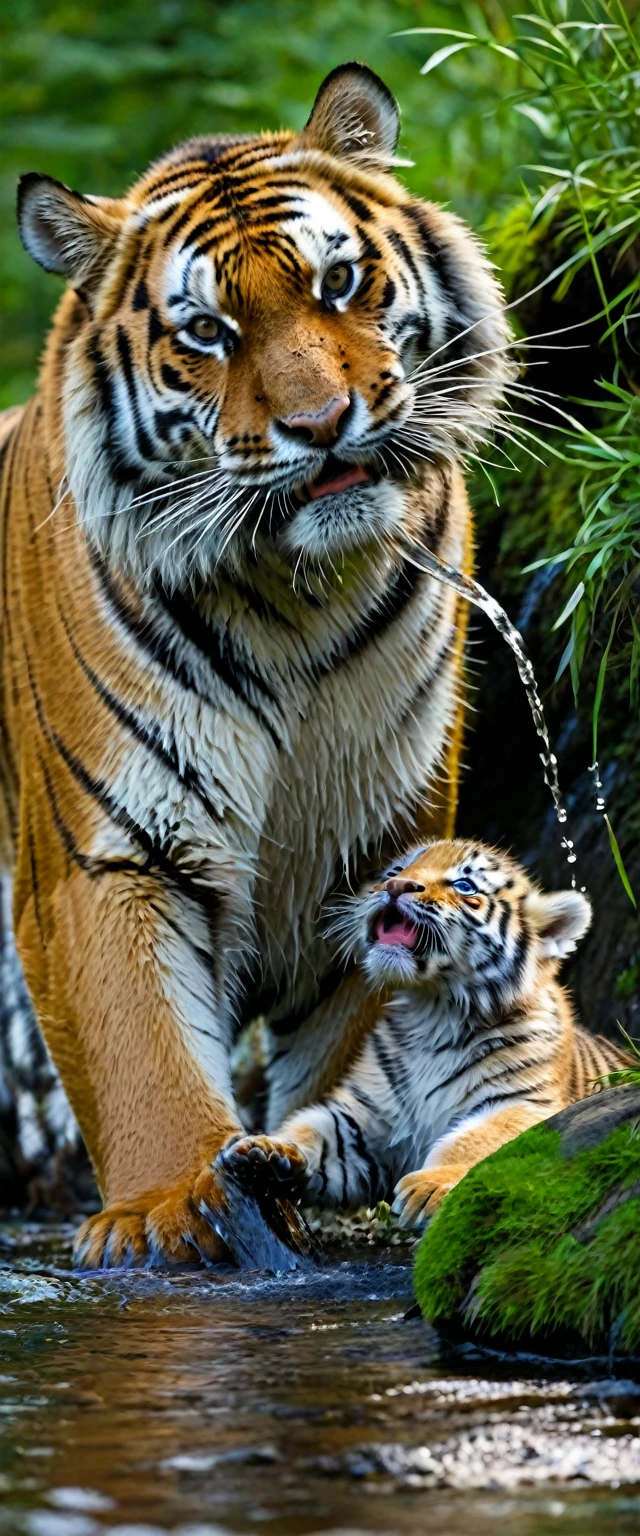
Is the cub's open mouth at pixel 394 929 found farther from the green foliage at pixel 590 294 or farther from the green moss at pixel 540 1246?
the green moss at pixel 540 1246

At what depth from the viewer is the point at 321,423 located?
3492mm

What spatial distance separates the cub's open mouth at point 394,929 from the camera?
386 centimetres

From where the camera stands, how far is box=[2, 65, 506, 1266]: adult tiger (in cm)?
371

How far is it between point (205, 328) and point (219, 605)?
0.53 metres

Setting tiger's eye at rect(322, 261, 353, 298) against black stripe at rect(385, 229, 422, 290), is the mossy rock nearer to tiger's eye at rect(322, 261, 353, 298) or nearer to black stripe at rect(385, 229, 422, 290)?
tiger's eye at rect(322, 261, 353, 298)

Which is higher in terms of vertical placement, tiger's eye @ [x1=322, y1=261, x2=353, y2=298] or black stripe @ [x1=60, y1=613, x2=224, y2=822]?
tiger's eye @ [x1=322, y1=261, x2=353, y2=298]

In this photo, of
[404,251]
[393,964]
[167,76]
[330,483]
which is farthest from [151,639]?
[167,76]

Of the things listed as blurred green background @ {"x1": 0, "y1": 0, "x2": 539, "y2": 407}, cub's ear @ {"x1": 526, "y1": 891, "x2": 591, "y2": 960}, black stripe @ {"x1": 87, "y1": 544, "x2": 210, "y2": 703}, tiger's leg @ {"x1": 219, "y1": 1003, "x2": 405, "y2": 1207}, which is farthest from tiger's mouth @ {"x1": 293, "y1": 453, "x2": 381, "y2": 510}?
blurred green background @ {"x1": 0, "y1": 0, "x2": 539, "y2": 407}

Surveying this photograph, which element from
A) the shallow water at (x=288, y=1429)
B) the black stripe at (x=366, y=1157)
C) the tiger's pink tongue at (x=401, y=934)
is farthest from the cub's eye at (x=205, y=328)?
the shallow water at (x=288, y=1429)

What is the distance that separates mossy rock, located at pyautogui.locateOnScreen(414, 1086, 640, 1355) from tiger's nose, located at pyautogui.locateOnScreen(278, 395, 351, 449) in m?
1.23

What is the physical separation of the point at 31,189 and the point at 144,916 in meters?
1.44

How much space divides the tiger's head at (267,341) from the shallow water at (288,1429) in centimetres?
144

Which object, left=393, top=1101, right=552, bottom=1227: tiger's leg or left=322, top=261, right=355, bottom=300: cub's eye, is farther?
left=322, top=261, right=355, bottom=300: cub's eye

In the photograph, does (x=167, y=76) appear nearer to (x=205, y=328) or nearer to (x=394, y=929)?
(x=205, y=328)
